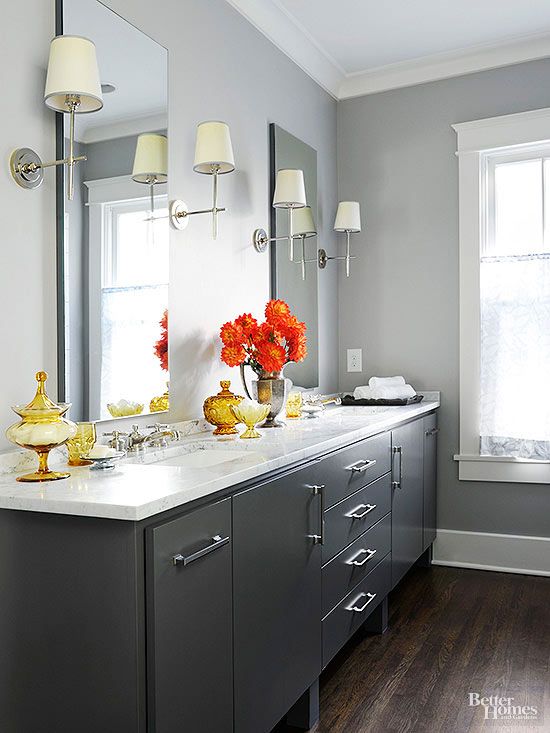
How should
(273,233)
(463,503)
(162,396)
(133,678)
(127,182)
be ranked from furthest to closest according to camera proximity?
1. (463,503)
2. (273,233)
3. (162,396)
4. (127,182)
5. (133,678)

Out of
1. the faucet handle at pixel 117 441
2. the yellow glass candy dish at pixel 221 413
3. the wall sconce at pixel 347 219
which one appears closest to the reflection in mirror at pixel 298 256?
the wall sconce at pixel 347 219

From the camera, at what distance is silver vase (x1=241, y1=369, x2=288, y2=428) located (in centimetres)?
264

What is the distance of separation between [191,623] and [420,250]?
268cm

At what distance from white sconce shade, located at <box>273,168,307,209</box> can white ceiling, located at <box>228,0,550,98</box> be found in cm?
64

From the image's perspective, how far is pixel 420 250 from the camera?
147 inches

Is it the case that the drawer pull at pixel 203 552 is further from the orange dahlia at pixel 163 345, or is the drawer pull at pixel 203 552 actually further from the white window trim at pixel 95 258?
the orange dahlia at pixel 163 345

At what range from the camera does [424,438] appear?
3416 millimetres

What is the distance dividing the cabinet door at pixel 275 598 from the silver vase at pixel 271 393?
0.57 meters

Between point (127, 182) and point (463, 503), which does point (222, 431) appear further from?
point (463, 503)

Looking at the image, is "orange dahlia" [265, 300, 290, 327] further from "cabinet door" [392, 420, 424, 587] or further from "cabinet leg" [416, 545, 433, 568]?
"cabinet leg" [416, 545, 433, 568]

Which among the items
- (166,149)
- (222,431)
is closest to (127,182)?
(166,149)

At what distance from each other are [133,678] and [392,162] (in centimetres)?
309

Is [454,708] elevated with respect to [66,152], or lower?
lower

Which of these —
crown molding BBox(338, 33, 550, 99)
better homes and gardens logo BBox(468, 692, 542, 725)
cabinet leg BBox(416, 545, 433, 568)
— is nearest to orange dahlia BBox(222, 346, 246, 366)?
better homes and gardens logo BBox(468, 692, 542, 725)
